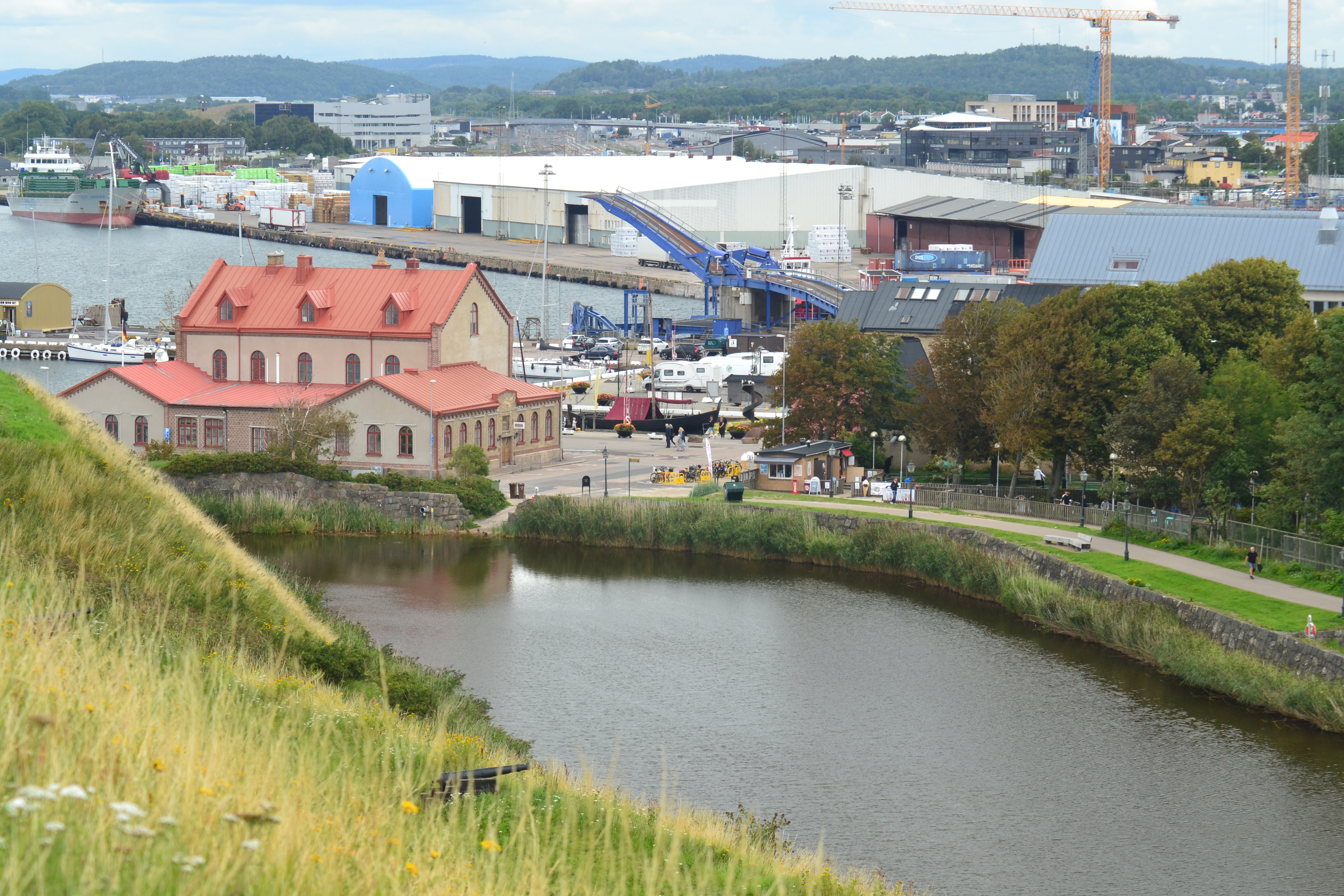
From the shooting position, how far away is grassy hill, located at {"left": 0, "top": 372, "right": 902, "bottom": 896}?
932 cm

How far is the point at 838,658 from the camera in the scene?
38438 mm

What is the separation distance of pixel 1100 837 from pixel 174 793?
67.3 ft

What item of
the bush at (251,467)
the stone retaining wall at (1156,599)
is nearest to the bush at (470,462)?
the bush at (251,467)

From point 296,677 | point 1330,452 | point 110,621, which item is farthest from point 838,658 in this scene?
point 110,621

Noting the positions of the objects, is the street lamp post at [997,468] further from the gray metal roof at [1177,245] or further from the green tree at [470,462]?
the green tree at [470,462]

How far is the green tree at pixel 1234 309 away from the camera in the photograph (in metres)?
52.5

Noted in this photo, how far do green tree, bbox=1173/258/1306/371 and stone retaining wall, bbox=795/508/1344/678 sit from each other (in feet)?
36.3

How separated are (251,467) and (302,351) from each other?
29.5 ft

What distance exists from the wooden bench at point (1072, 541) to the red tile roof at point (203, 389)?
26.2m

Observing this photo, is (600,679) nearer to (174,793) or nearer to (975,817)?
(975,817)

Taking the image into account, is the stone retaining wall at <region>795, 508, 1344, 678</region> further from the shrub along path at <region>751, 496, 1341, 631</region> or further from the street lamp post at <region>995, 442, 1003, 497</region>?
the street lamp post at <region>995, 442, 1003, 497</region>

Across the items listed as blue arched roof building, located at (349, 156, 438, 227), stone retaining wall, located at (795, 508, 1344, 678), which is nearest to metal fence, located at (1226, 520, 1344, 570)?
stone retaining wall, located at (795, 508, 1344, 678)

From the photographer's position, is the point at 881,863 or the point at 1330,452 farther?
the point at 1330,452

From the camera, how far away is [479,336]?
64.2 meters
